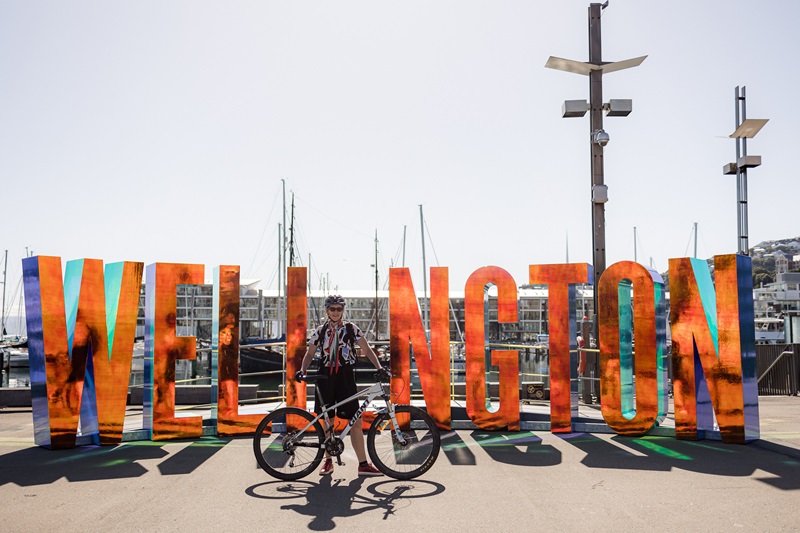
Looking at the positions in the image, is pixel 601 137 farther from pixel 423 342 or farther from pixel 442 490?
pixel 442 490

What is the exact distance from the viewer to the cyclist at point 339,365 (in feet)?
24.4

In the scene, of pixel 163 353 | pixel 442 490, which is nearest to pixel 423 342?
pixel 163 353

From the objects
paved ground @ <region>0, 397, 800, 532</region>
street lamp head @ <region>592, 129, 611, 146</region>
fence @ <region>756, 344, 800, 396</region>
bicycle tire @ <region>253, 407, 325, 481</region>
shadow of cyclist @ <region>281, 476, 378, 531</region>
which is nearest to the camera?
paved ground @ <region>0, 397, 800, 532</region>

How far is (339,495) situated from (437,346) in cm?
425

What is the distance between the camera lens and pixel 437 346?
10.5 m

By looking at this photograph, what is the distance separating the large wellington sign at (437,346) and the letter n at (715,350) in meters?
0.01

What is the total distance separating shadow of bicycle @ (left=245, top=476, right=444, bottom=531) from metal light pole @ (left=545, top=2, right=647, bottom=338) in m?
7.19

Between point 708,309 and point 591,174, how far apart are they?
13.1ft

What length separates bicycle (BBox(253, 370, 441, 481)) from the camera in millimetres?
7129

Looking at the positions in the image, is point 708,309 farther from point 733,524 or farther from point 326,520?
point 326,520

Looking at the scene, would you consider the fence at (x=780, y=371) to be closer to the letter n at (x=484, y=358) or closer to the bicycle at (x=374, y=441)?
the letter n at (x=484, y=358)

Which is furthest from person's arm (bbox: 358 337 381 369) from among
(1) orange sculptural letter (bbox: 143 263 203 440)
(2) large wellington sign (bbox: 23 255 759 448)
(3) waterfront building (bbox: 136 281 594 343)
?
(3) waterfront building (bbox: 136 281 594 343)

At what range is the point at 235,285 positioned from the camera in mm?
10406

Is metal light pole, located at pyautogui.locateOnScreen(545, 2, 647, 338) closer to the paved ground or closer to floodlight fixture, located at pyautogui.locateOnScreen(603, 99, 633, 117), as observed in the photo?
floodlight fixture, located at pyautogui.locateOnScreen(603, 99, 633, 117)
